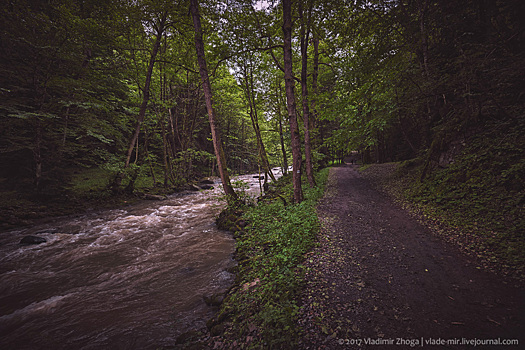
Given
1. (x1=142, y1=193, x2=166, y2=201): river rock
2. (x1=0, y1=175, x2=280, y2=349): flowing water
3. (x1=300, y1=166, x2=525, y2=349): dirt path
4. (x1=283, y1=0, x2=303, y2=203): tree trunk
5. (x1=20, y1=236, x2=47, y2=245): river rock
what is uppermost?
(x1=283, y1=0, x2=303, y2=203): tree trunk

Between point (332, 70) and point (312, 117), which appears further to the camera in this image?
point (312, 117)

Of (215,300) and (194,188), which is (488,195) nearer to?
(215,300)

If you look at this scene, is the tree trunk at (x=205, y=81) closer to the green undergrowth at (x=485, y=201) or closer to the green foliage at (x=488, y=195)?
the green undergrowth at (x=485, y=201)

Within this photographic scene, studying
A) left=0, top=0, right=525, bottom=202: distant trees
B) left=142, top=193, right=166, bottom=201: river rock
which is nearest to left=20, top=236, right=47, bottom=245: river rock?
left=0, top=0, right=525, bottom=202: distant trees

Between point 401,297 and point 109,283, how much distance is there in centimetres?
697

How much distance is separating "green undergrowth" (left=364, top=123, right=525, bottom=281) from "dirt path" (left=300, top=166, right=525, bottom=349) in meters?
0.50

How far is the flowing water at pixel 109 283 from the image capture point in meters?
3.57

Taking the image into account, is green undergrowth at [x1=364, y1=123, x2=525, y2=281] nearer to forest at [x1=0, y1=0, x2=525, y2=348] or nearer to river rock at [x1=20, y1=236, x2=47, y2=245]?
forest at [x1=0, y1=0, x2=525, y2=348]

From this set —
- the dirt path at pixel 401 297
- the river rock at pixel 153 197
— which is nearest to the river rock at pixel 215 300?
the dirt path at pixel 401 297

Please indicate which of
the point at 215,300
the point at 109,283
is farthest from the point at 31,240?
the point at 215,300

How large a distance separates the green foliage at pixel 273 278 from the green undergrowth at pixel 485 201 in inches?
138

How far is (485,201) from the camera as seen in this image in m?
4.89

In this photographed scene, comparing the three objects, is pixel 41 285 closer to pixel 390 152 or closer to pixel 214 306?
pixel 214 306

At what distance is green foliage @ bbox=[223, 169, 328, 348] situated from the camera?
263 cm
